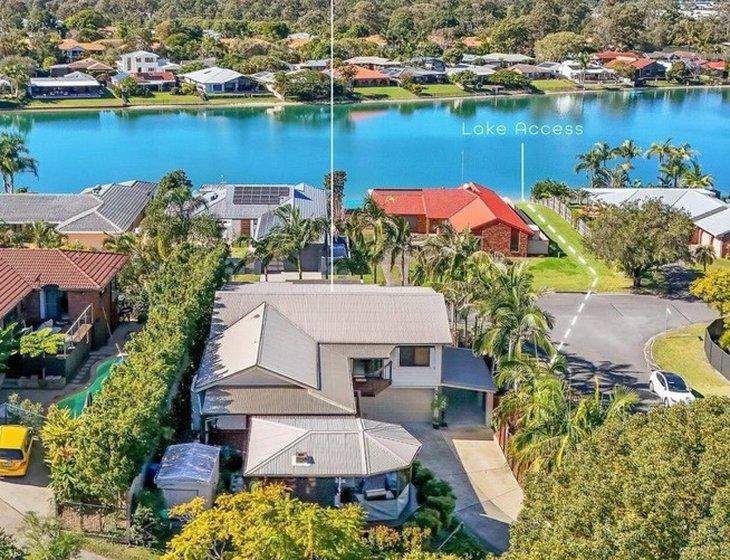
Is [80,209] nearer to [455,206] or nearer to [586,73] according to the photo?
[455,206]

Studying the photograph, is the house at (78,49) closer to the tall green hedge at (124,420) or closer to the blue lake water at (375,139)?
the blue lake water at (375,139)

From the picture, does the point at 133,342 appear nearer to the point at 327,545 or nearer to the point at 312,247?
the point at 327,545

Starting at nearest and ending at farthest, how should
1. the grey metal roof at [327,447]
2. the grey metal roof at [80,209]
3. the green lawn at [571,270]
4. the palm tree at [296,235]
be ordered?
the grey metal roof at [327,447] < the palm tree at [296,235] < the green lawn at [571,270] < the grey metal roof at [80,209]

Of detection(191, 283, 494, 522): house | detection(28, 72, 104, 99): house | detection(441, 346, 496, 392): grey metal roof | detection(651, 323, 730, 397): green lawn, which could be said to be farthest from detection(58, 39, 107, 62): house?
detection(441, 346, 496, 392): grey metal roof

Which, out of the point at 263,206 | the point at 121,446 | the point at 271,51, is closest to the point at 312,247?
the point at 263,206

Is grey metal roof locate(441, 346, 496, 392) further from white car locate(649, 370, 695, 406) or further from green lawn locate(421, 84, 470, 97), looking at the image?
green lawn locate(421, 84, 470, 97)

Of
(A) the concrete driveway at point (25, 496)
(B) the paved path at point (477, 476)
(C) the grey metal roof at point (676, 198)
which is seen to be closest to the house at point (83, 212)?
(A) the concrete driveway at point (25, 496)
